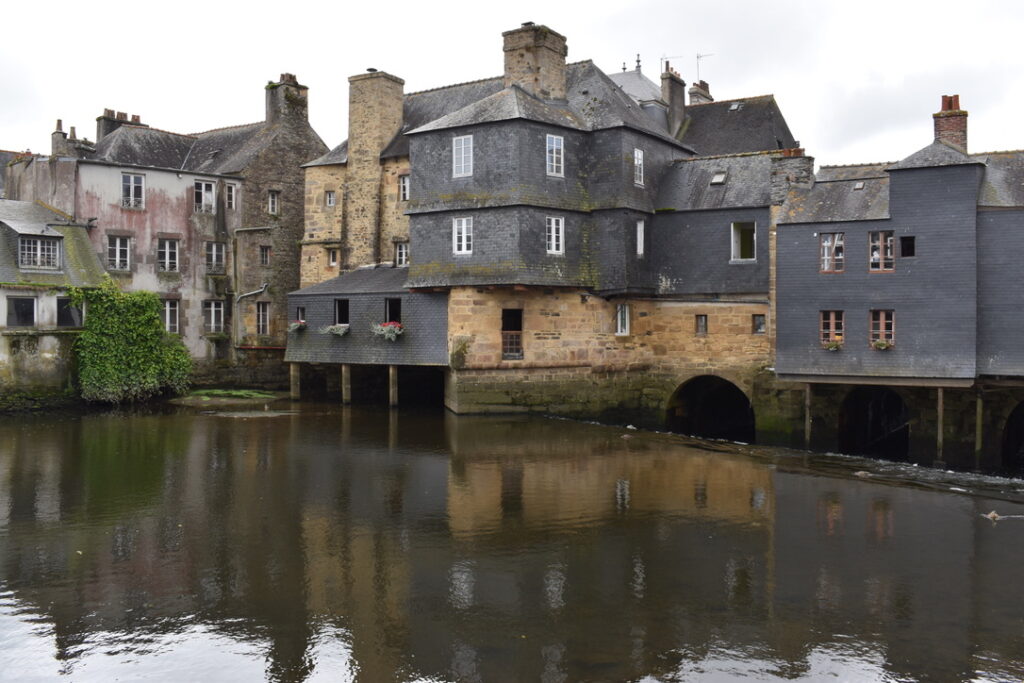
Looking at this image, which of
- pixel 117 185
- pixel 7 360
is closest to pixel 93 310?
pixel 7 360

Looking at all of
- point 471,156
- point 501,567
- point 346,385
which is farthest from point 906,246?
point 346,385

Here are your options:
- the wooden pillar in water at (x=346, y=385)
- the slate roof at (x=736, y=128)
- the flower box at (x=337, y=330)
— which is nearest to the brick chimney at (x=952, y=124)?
the slate roof at (x=736, y=128)

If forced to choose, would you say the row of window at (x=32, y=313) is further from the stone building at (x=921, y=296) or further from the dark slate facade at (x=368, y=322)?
the stone building at (x=921, y=296)

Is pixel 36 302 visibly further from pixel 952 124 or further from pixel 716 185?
pixel 952 124

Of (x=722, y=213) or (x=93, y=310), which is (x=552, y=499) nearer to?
(x=722, y=213)

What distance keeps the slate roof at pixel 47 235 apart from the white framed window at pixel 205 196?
4.38 m

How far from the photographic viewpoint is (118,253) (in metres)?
32.8

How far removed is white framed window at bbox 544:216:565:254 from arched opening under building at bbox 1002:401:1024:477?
12981 millimetres

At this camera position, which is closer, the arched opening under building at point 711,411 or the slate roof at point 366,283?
the arched opening under building at point 711,411

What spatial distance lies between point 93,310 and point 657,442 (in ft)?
63.2

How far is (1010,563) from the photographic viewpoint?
43.2ft

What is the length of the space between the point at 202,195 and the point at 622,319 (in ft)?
55.9

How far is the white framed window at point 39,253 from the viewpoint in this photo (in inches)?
1169

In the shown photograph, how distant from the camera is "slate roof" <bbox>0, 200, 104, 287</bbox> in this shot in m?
29.5
